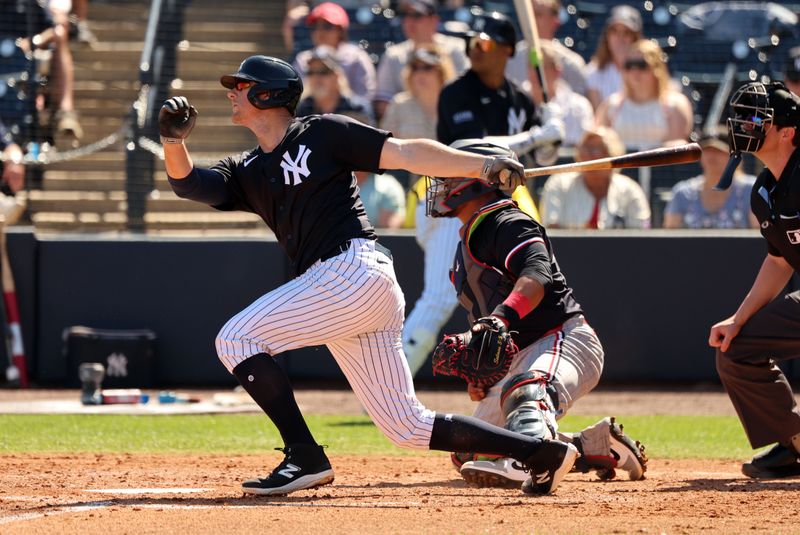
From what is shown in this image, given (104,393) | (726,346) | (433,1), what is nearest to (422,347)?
(104,393)

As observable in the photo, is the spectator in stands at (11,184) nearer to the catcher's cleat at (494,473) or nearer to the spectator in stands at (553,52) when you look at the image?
the spectator in stands at (553,52)

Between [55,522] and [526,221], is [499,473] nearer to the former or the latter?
[526,221]

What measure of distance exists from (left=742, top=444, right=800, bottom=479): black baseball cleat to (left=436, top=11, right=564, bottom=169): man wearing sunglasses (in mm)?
2573

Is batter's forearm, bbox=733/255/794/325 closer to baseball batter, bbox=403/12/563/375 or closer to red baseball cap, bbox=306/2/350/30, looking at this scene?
baseball batter, bbox=403/12/563/375

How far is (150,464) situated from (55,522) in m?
1.90

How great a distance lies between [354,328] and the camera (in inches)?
193

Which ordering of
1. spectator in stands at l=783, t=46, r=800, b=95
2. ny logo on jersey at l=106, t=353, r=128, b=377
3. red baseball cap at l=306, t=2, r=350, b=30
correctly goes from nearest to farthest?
ny logo on jersey at l=106, t=353, r=128, b=377 → spectator in stands at l=783, t=46, r=800, b=95 → red baseball cap at l=306, t=2, r=350, b=30

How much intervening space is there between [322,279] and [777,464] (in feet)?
7.55

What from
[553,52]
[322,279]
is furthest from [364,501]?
[553,52]

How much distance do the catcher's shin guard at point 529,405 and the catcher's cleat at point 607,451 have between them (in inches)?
19.2

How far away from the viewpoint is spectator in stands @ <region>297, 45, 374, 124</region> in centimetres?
1091

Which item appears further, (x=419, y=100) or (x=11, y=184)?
(x=419, y=100)

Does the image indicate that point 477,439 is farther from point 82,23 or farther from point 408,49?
point 82,23

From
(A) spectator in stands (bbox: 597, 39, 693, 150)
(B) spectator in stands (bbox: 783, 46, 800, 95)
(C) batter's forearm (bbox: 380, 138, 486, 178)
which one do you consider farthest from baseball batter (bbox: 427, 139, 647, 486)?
(B) spectator in stands (bbox: 783, 46, 800, 95)
